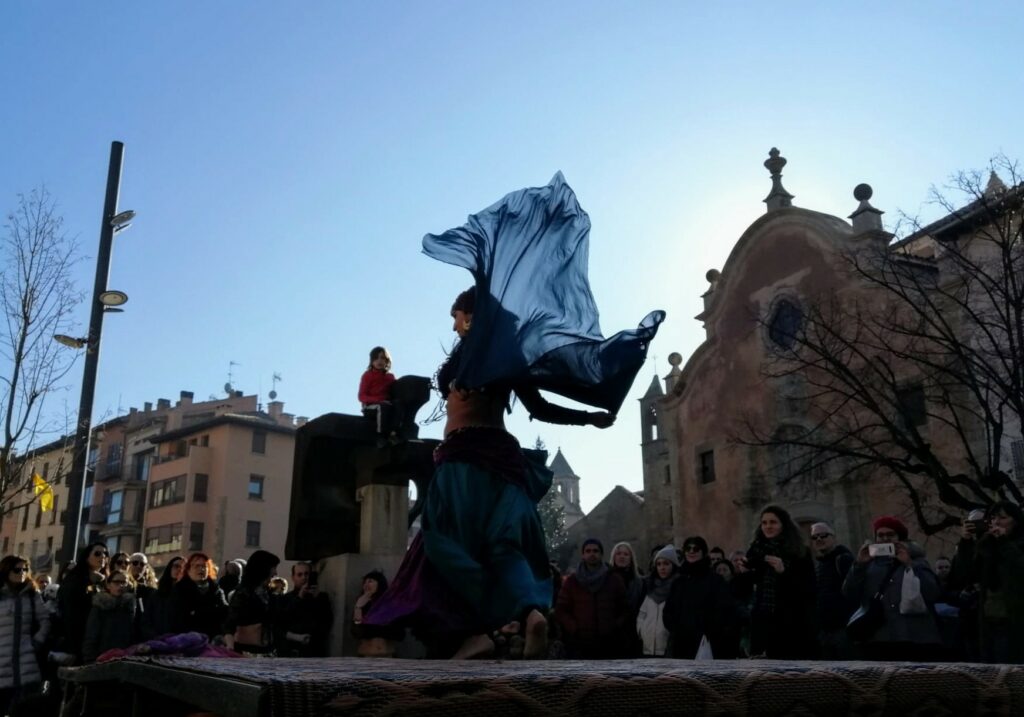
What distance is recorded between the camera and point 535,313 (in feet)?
17.3

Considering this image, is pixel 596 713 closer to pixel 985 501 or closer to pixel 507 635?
pixel 507 635

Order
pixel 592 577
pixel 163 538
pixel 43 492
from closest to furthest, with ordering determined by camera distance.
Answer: pixel 592 577 < pixel 43 492 < pixel 163 538

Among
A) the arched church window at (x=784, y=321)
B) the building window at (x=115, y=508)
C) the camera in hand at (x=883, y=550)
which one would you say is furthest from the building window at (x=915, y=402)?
the building window at (x=115, y=508)

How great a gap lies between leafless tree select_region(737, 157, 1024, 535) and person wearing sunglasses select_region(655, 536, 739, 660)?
9664 mm

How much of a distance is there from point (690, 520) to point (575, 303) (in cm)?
2812

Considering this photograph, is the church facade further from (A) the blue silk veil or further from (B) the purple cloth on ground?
(B) the purple cloth on ground

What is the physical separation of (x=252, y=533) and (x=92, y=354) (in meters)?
46.2

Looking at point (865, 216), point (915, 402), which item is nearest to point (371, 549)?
point (915, 402)

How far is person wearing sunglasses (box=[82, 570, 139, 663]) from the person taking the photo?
24.7 ft

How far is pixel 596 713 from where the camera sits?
126cm

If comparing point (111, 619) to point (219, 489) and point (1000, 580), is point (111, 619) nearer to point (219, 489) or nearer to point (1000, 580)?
point (1000, 580)

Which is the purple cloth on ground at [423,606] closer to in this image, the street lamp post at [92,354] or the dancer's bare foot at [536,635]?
the dancer's bare foot at [536,635]

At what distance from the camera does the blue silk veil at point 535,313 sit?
509cm

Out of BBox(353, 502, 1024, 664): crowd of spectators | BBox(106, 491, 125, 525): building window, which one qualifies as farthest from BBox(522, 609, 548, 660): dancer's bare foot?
BBox(106, 491, 125, 525): building window
